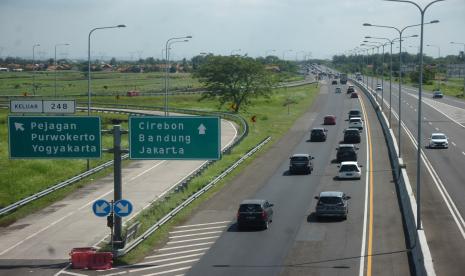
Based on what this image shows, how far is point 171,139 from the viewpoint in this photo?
30.4 m

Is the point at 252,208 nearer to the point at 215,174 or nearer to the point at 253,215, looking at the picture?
the point at 253,215

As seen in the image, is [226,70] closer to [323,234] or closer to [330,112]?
[330,112]

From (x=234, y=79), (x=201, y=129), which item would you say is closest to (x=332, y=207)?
(x=201, y=129)

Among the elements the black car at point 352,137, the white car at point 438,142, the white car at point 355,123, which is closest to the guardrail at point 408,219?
the white car at point 438,142

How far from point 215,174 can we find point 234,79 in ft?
185

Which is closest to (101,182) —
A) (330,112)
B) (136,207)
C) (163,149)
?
(136,207)

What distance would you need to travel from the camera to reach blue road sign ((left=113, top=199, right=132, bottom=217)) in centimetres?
2820

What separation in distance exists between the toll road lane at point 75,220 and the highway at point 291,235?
3880 mm

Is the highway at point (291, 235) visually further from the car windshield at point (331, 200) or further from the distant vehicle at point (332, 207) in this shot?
the car windshield at point (331, 200)

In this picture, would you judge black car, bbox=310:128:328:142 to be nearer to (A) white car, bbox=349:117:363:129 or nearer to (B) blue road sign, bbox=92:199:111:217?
(A) white car, bbox=349:117:363:129

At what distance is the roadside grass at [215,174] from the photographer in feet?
102

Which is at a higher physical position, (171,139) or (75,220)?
(171,139)

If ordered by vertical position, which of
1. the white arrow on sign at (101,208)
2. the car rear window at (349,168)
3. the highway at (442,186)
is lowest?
the highway at (442,186)

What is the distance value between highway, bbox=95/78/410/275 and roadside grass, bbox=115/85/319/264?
58 centimetres
